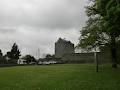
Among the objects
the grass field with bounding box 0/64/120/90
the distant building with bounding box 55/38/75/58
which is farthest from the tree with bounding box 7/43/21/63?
the grass field with bounding box 0/64/120/90

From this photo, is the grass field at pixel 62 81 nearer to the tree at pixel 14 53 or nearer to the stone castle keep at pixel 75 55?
the stone castle keep at pixel 75 55

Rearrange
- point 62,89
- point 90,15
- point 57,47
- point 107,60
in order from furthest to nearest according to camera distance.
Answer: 1. point 57,47
2. point 107,60
3. point 90,15
4. point 62,89

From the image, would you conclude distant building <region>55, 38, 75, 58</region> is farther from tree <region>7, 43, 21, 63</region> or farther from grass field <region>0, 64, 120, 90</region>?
grass field <region>0, 64, 120, 90</region>

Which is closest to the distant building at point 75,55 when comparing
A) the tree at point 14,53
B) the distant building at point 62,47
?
the distant building at point 62,47

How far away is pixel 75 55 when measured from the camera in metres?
104

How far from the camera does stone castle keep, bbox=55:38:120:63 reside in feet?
241

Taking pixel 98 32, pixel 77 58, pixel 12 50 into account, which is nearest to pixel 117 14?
pixel 98 32

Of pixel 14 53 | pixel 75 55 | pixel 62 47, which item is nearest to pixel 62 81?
pixel 75 55

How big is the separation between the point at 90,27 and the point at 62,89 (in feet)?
90.5

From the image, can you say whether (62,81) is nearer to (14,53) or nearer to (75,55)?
(75,55)

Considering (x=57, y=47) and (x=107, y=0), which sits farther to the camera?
(x=57, y=47)

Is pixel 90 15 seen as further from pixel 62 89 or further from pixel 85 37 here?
pixel 62 89

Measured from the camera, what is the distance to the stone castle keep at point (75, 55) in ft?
241

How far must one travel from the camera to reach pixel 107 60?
85062mm
